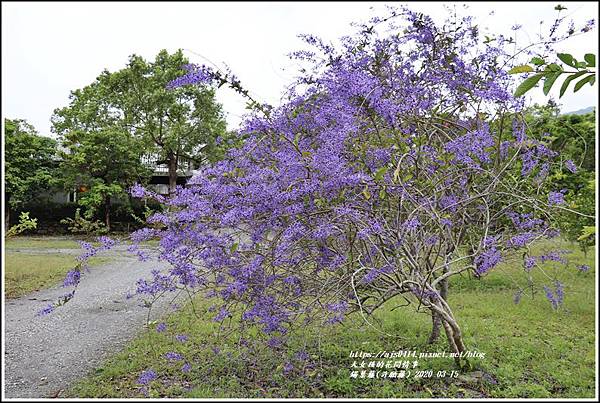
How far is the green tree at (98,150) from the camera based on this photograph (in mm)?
13352

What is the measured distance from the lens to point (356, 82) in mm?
2650

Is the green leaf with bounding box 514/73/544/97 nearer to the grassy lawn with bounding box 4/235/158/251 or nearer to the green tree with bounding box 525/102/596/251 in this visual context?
the green tree with bounding box 525/102/596/251

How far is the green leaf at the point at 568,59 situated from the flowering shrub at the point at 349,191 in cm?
149

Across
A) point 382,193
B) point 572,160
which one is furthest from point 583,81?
point 572,160

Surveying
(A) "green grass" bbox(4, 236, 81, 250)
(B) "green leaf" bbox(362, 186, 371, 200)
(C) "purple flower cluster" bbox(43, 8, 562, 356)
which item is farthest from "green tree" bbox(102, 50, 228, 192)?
(B) "green leaf" bbox(362, 186, 371, 200)

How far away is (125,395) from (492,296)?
4213mm

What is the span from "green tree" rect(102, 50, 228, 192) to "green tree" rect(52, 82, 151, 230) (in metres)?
0.43

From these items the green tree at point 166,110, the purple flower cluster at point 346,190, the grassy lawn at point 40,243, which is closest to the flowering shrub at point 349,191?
the purple flower cluster at point 346,190

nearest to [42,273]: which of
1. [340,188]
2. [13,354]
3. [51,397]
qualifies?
[13,354]

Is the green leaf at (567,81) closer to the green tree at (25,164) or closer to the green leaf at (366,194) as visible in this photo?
the green leaf at (366,194)

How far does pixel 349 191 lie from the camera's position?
280 centimetres

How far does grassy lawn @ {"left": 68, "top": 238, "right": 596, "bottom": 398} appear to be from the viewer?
9.55ft

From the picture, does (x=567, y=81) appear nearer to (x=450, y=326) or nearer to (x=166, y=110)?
(x=450, y=326)

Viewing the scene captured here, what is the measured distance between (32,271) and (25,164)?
6.73 metres
